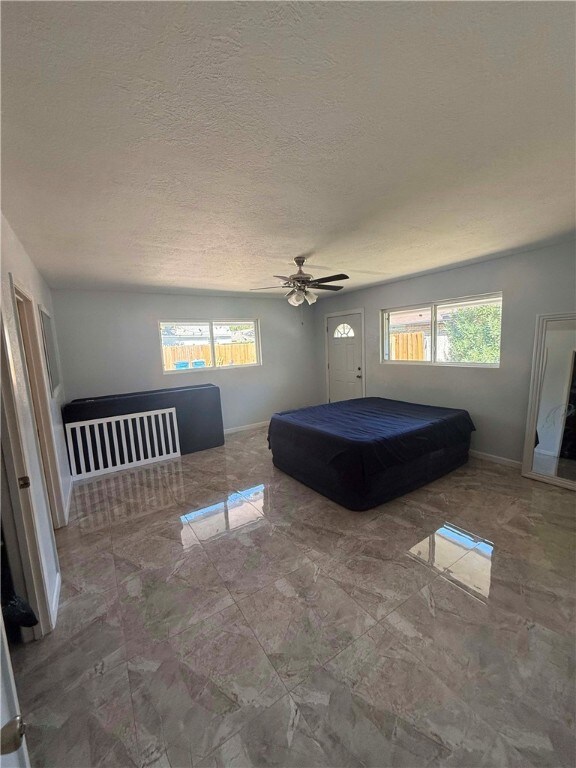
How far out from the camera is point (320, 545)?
234cm

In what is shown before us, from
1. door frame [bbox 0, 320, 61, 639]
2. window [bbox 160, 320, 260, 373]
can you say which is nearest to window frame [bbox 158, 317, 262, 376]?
window [bbox 160, 320, 260, 373]

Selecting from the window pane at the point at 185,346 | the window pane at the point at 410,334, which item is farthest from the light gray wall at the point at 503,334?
the window pane at the point at 185,346

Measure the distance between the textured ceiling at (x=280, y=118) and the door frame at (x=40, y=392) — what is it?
1.94ft

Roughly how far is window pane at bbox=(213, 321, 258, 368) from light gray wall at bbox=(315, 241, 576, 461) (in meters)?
2.41

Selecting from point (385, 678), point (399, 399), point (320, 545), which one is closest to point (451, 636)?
point (385, 678)

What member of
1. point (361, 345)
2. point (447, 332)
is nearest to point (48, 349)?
point (361, 345)

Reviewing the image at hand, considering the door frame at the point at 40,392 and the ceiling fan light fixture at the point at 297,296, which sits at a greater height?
the ceiling fan light fixture at the point at 297,296

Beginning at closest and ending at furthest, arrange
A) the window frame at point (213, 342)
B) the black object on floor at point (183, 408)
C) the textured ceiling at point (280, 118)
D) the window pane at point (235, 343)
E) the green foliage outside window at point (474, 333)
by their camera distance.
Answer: the textured ceiling at point (280, 118) → the green foliage outside window at point (474, 333) → the black object on floor at point (183, 408) → the window frame at point (213, 342) → the window pane at point (235, 343)

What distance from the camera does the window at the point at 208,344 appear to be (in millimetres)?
4934

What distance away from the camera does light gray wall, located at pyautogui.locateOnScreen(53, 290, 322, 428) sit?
422 cm

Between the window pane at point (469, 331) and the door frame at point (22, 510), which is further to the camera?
the window pane at point (469, 331)

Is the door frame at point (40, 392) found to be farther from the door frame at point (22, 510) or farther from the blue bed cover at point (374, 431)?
the blue bed cover at point (374, 431)

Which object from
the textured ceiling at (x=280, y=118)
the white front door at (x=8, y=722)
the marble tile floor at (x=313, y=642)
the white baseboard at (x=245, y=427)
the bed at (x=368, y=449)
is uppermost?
the textured ceiling at (x=280, y=118)

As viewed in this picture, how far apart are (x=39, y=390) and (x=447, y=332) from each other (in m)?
4.56
